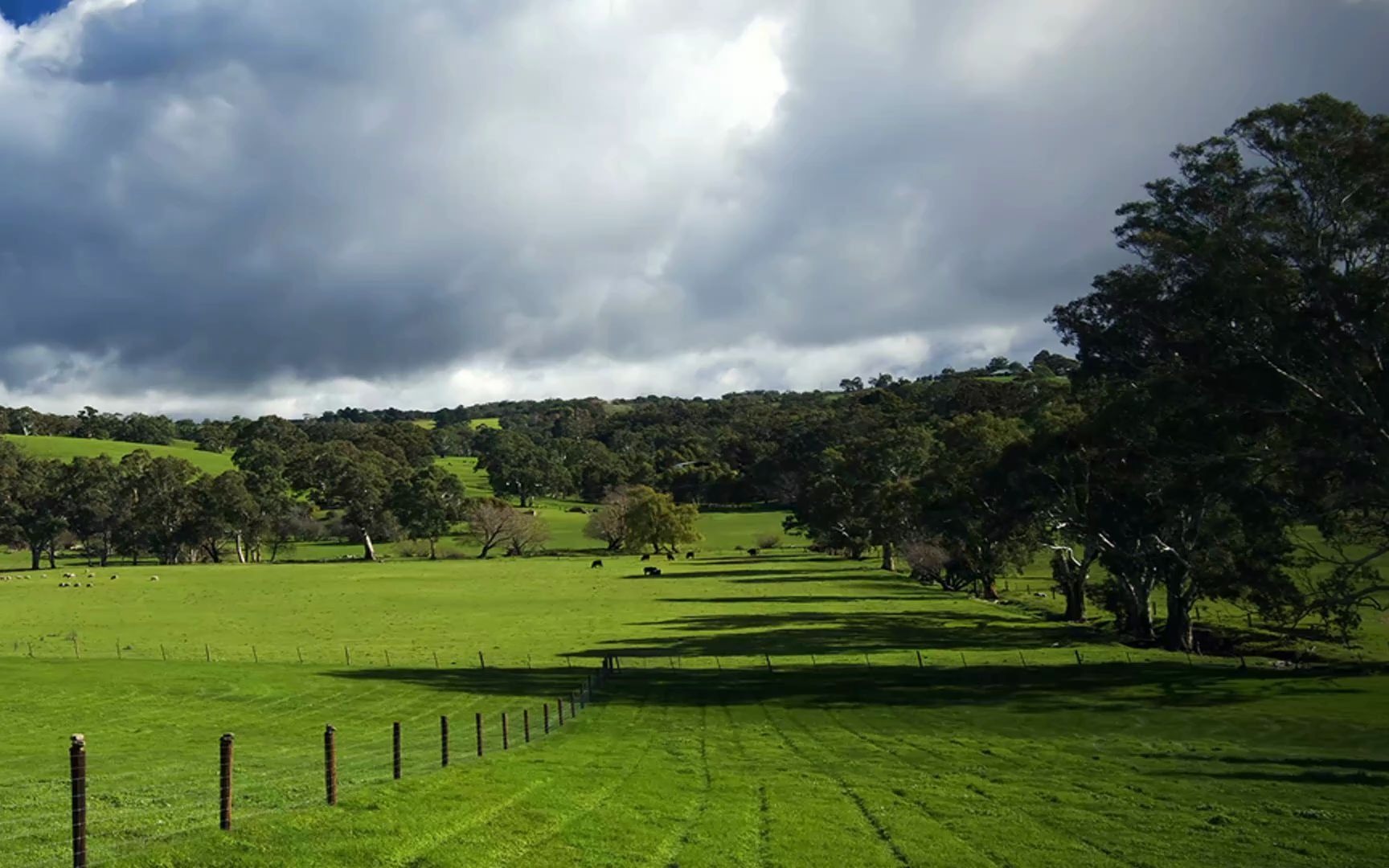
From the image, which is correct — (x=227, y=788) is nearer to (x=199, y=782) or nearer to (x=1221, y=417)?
(x=199, y=782)

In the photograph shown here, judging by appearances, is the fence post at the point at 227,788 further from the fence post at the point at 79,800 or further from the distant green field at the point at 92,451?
the distant green field at the point at 92,451

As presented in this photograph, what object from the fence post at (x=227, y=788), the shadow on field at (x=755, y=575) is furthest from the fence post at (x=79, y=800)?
the shadow on field at (x=755, y=575)

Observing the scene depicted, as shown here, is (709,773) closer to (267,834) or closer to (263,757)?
(263,757)

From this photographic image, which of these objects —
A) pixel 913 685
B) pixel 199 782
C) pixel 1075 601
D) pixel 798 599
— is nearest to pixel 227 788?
pixel 199 782

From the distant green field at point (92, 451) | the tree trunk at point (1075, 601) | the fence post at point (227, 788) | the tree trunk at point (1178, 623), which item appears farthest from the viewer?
the distant green field at point (92, 451)

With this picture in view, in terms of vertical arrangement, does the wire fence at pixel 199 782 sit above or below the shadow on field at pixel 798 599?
above

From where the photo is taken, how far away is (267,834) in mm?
10180

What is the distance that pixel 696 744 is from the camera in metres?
25.2

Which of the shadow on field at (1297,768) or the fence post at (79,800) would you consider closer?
the fence post at (79,800)

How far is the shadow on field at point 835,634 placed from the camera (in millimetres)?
50938

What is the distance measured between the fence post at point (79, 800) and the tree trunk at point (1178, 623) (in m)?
51.7

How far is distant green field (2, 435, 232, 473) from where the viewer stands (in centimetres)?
17562

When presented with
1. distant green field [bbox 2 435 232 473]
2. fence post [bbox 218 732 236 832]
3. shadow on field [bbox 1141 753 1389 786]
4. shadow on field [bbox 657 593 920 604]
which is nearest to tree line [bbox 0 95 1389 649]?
shadow on field [bbox 657 593 920 604]

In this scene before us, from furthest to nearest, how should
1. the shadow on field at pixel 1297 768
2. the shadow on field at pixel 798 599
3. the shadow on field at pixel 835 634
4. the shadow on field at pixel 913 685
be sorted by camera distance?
the shadow on field at pixel 798 599
the shadow on field at pixel 835 634
the shadow on field at pixel 913 685
the shadow on field at pixel 1297 768
